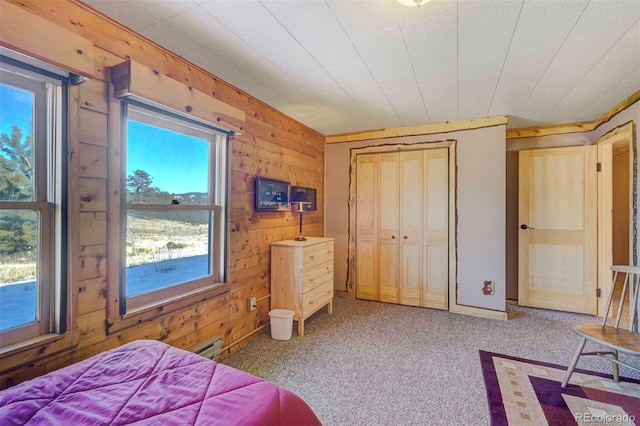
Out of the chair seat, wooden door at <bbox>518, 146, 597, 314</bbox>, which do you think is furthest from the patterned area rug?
wooden door at <bbox>518, 146, 597, 314</bbox>

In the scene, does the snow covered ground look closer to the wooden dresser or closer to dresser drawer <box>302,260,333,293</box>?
the wooden dresser

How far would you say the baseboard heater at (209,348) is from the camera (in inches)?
86.9

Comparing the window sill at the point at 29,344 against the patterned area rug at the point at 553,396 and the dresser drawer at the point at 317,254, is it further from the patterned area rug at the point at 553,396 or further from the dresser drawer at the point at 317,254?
the patterned area rug at the point at 553,396

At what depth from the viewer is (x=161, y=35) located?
6.09ft

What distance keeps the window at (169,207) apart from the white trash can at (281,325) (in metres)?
0.69

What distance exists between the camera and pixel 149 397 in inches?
42.2

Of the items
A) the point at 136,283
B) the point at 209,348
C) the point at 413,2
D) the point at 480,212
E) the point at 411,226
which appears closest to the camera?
the point at 413,2

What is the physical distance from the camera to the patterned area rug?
68.8 inches

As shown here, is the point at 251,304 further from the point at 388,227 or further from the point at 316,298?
the point at 388,227

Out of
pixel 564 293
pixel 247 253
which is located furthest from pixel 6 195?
pixel 564 293

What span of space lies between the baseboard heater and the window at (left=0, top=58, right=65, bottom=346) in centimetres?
94

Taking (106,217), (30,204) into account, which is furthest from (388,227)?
(30,204)

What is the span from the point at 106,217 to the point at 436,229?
3506mm

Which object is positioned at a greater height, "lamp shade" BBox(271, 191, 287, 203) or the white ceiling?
the white ceiling
